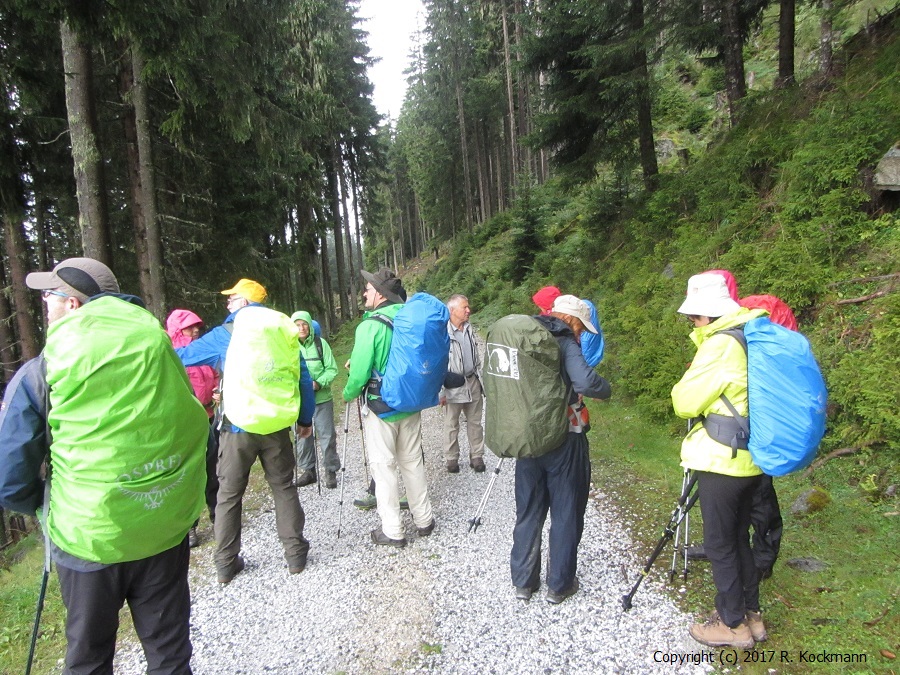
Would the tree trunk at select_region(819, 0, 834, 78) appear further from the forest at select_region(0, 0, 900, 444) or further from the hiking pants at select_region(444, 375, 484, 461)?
the hiking pants at select_region(444, 375, 484, 461)

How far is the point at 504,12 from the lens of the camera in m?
26.0

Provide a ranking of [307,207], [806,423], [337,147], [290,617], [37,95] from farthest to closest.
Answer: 1. [337,147]
2. [307,207]
3. [37,95]
4. [290,617]
5. [806,423]

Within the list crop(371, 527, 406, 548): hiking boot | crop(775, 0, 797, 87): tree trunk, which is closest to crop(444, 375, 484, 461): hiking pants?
crop(371, 527, 406, 548): hiking boot

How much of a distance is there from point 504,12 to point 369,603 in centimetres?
2965

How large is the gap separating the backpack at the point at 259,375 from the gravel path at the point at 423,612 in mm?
1407

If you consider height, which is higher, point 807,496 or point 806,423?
point 806,423

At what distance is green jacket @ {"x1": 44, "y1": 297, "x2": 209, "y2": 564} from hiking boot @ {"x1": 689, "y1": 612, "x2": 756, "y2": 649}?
320cm

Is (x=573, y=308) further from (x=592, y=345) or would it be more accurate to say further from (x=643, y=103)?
(x=643, y=103)

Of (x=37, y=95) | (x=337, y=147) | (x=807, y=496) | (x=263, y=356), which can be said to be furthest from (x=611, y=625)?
(x=337, y=147)

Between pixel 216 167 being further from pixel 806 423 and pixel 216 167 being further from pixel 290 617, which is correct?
pixel 806 423

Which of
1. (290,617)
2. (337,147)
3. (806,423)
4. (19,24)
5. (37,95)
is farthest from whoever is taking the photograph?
(337,147)

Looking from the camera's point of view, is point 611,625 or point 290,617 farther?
point 290,617

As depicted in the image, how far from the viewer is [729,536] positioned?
9.73 feet

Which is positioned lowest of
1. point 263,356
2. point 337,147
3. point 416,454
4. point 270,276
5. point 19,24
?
point 416,454
